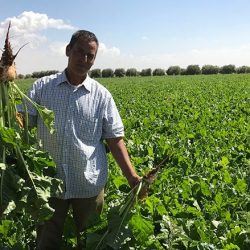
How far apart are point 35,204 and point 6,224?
1.14 metres

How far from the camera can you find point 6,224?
13.1ft

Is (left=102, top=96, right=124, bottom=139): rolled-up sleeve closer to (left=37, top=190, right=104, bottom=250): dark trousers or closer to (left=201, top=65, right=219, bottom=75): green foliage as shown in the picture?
(left=37, top=190, right=104, bottom=250): dark trousers

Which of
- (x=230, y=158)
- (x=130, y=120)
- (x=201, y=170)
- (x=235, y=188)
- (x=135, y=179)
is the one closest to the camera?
(x=135, y=179)

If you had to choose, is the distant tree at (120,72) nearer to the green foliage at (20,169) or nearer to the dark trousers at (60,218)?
the dark trousers at (60,218)

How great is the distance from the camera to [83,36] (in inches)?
149

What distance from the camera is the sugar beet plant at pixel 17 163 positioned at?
111 inches

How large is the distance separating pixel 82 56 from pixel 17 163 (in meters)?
1.10

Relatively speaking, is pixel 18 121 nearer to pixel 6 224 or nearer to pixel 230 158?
pixel 6 224

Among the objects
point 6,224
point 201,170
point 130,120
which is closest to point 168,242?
point 6,224

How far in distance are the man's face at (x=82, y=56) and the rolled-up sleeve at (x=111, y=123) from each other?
1.19ft

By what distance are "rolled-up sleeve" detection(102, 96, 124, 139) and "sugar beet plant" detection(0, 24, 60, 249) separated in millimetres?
862

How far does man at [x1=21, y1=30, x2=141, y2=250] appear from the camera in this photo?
3.85m

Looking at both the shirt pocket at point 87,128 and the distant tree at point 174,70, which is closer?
the shirt pocket at point 87,128

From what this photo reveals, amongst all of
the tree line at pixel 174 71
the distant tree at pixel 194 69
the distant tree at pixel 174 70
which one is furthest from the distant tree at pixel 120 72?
the distant tree at pixel 194 69
